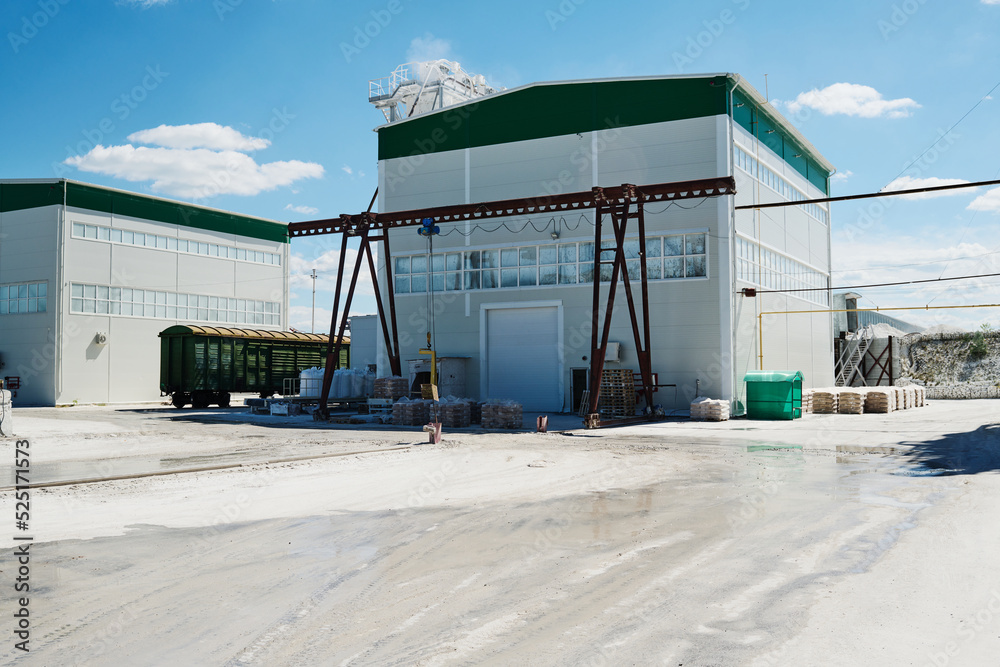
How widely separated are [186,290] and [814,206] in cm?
3185

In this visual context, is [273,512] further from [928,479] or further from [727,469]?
[928,479]

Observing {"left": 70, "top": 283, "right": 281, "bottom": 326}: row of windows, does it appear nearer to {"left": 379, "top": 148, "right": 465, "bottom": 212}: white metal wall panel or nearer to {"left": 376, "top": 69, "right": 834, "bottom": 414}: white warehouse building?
{"left": 379, "top": 148, "right": 465, "bottom": 212}: white metal wall panel

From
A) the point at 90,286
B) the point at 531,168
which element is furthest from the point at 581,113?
the point at 90,286

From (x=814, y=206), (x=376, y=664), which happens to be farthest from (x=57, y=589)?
A: (x=814, y=206)

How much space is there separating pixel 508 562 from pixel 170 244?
127 ft

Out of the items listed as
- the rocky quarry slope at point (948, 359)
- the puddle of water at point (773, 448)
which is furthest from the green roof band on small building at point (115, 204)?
the rocky quarry slope at point (948, 359)

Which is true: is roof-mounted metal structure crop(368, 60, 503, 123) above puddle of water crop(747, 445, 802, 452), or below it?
above

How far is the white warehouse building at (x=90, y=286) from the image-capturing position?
117ft

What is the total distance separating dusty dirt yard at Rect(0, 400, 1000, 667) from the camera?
441cm

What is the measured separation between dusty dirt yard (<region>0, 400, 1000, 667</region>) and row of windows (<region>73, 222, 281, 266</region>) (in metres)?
27.7

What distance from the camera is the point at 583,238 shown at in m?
26.2

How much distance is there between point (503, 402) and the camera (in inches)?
800

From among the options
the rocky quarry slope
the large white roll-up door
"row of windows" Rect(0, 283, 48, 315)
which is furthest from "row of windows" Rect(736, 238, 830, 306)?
"row of windows" Rect(0, 283, 48, 315)
